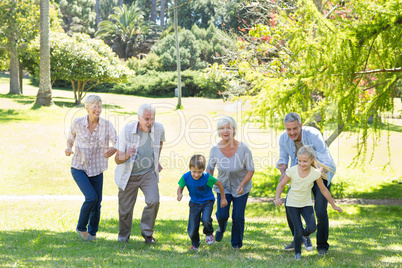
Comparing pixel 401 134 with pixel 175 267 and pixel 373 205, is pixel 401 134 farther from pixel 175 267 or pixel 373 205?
pixel 175 267

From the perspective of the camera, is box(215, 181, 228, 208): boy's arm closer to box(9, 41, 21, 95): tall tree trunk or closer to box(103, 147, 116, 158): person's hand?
box(103, 147, 116, 158): person's hand

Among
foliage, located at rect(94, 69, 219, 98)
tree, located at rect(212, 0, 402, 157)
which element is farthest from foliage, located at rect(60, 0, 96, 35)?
tree, located at rect(212, 0, 402, 157)

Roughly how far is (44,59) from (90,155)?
58.0 feet

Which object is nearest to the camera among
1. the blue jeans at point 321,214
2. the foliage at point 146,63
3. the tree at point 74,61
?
the blue jeans at point 321,214

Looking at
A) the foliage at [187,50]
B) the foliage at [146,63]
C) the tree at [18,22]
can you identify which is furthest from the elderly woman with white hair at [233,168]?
the foliage at [146,63]

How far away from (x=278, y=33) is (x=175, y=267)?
9826 millimetres

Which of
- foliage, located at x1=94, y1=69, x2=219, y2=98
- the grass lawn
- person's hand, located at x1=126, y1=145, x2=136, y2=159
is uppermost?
foliage, located at x1=94, y1=69, x2=219, y2=98

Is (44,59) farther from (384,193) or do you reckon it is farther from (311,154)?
(311,154)

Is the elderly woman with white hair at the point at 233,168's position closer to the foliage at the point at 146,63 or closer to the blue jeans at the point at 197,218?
the blue jeans at the point at 197,218

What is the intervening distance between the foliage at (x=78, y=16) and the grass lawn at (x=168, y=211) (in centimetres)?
3099

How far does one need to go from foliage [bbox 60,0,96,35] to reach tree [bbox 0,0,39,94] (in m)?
29.6

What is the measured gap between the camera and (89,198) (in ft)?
19.9

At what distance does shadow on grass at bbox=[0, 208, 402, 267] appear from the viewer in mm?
4926

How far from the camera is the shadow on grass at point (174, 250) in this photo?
4.93 metres
